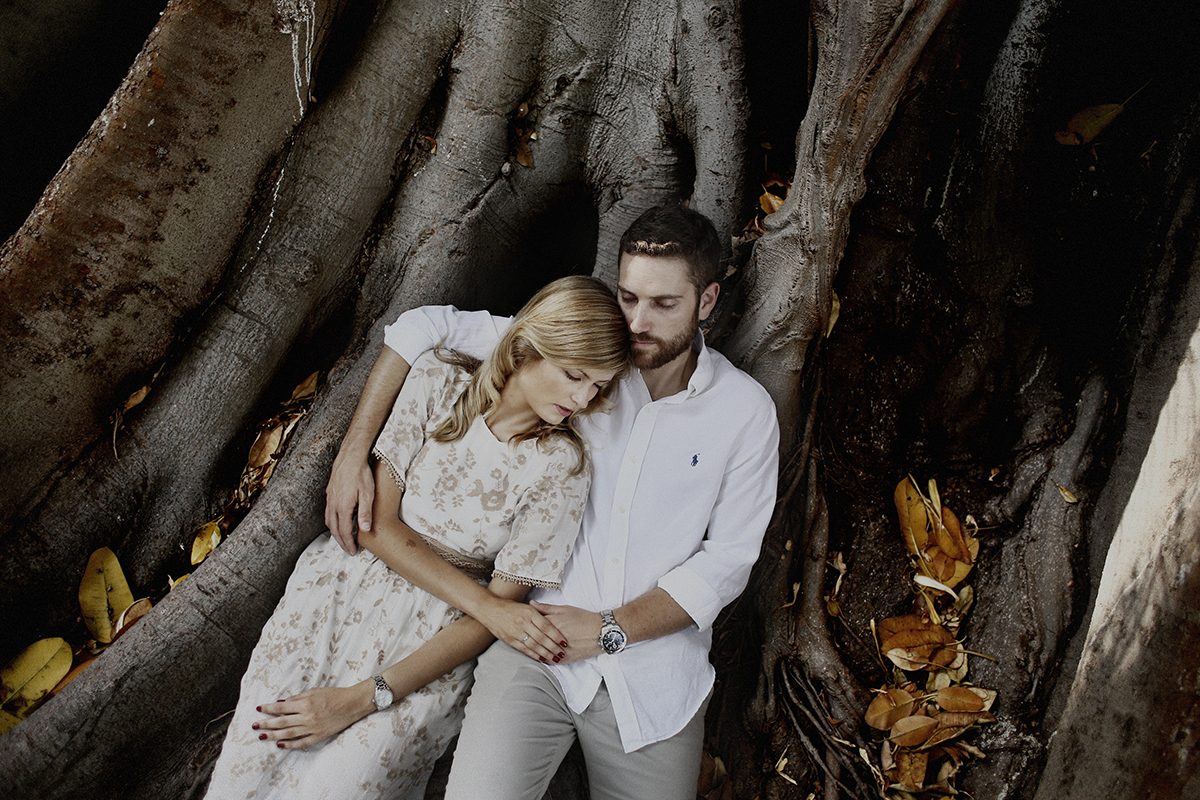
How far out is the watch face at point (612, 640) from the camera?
244 centimetres

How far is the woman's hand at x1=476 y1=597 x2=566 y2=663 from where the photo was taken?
95.0 inches

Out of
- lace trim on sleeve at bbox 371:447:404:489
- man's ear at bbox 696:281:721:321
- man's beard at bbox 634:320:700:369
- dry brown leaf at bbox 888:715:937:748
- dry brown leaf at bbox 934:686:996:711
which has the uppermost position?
man's ear at bbox 696:281:721:321

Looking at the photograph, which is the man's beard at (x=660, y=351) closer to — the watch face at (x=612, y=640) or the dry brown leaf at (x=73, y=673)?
the watch face at (x=612, y=640)

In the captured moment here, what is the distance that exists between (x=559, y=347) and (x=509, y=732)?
105cm

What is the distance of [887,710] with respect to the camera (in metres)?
2.72

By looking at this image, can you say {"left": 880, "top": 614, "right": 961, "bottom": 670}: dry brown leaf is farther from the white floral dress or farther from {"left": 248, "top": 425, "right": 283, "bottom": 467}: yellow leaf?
{"left": 248, "top": 425, "right": 283, "bottom": 467}: yellow leaf

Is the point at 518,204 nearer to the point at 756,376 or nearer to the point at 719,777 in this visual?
the point at 756,376

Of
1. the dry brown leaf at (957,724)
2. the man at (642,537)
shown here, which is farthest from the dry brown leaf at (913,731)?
the man at (642,537)

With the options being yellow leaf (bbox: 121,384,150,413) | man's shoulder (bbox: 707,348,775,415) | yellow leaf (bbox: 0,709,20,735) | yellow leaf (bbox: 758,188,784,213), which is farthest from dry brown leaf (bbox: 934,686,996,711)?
yellow leaf (bbox: 0,709,20,735)

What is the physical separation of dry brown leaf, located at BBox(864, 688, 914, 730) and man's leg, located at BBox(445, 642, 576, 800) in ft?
3.13

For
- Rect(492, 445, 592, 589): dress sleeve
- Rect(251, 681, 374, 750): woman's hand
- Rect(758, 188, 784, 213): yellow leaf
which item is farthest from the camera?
Rect(758, 188, 784, 213): yellow leaf

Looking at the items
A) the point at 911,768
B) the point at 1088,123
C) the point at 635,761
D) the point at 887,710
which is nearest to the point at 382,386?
the point at 635,761

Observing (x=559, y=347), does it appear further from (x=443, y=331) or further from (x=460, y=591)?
(x=460, y=591)

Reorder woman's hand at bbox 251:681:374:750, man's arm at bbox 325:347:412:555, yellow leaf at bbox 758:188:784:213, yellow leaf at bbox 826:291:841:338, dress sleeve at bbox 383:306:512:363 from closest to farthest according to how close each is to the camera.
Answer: woman's hand at bbox 251:681:374:750
man's arm at bbox 325:347:412:555
dress sleeve at bbox 383:306:512:363
yellow leaf at bbox 826:291:841:338
yellow leaf at bbox 758:188:784:213
